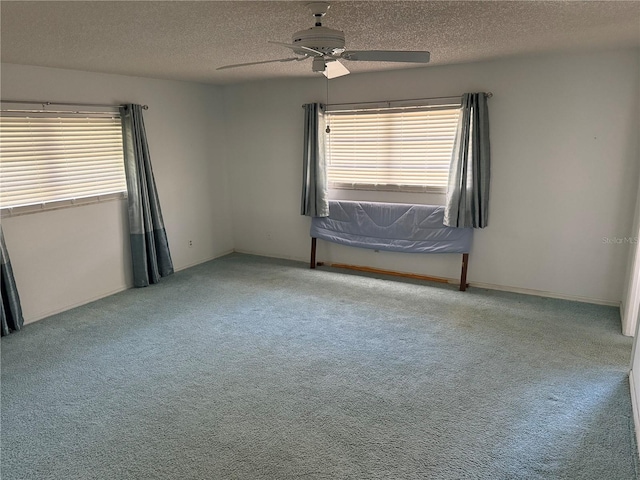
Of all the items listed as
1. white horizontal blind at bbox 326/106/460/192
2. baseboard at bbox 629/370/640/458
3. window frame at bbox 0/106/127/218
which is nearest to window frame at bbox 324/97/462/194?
white horizontal blind at bbox 326/106/460/192

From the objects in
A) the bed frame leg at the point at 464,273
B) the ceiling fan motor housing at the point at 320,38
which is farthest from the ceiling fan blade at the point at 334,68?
the bed frame leg at the point at 464,273

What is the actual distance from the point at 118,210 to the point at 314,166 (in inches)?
88.8

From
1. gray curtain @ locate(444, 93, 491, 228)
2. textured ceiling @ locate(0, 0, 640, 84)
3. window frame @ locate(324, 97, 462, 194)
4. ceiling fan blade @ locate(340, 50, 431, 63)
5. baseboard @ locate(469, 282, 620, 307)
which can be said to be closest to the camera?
textured ceiling @ locate(0, 0, 640, 84)

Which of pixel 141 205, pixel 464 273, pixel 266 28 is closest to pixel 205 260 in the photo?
pixel 141 205

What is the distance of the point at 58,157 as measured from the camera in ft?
13.9

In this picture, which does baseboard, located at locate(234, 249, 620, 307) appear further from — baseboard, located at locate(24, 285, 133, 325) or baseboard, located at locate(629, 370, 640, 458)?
baseboard, located at locate(24, 285, 133, 325)

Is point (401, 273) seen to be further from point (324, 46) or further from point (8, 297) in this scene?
point (8, 297)

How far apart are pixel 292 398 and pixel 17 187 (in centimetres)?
309

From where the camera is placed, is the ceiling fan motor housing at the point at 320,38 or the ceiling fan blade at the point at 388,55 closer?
the ceiling fan motor housing at the point at 320,38

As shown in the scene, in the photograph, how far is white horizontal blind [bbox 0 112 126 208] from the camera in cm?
389

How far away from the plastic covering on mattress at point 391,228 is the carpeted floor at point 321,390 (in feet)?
2.16

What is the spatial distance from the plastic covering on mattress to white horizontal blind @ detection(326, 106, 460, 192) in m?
0.26

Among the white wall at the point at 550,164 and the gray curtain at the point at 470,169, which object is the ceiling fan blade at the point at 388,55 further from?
the white wall at the point at 550,164

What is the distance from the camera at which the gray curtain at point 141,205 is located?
474 centimetres
